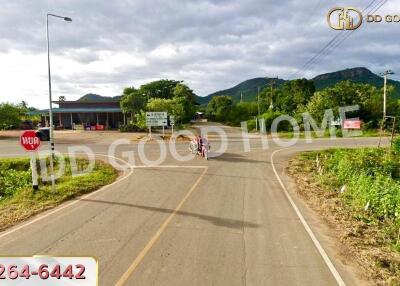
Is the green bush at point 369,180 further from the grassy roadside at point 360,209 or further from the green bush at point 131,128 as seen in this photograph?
the green bush at point 131,128

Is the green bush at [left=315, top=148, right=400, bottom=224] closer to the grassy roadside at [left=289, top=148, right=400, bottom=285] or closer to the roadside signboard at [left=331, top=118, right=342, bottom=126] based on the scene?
the grassy roadside at [left=289, top=148, right=400, bottom=285]

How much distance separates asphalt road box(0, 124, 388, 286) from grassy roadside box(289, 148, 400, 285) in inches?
19.8

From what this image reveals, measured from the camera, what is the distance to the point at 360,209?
14664 millimetres

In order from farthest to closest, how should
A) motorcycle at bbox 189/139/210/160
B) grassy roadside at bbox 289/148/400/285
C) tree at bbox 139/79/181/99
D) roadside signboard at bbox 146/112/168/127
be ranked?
tree at bbox 139/79/181/99 → roadside signboard at bbox 146/112/168/127 → motorcycle at bbox 189/139/210/160 → grassy roadside at bbox 289/148/400/285

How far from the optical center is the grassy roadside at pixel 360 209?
31.0 ft

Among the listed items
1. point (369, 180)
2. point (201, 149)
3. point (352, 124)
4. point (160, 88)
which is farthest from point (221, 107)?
point (369, 180)

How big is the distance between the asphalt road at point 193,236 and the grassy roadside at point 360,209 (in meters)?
0.50

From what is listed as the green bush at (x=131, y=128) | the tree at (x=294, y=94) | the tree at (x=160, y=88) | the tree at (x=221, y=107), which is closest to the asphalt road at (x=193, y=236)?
the green bush at (x=131, y=128)

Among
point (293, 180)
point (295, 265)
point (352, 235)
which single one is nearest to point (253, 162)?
point (293, 180)

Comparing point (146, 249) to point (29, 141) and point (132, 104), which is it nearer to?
point (29, 141)

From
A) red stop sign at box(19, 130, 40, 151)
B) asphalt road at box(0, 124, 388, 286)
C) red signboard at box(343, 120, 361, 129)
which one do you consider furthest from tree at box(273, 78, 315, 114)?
red stop sign at box(19, 130, 40, 151)

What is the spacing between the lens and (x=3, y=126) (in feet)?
191

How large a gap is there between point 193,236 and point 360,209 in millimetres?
7294

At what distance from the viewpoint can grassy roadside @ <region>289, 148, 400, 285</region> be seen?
946 centimetres
